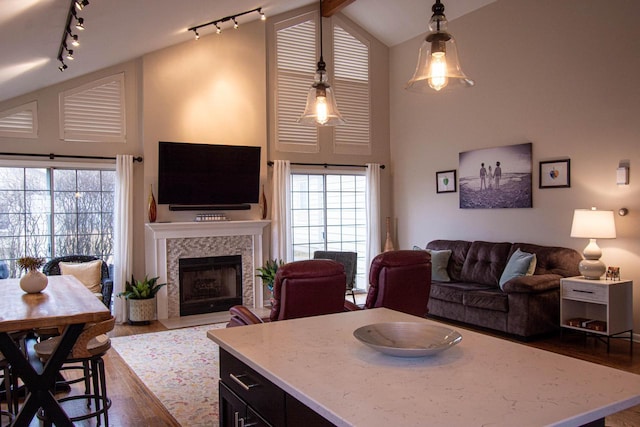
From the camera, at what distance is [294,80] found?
320 inches

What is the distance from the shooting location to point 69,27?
174 inches

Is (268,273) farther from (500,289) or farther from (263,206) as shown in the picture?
(500,289)

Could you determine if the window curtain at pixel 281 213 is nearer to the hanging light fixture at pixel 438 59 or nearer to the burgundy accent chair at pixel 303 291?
the burgundy accent chair at pixel 303 291

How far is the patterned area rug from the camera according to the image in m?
3.78

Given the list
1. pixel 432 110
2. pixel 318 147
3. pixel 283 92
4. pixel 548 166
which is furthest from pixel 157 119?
pixel 548 166

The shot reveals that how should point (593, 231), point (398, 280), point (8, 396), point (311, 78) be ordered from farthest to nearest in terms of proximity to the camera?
point (311, 78), point (593, 231), point (398, 280), point (8, 396)

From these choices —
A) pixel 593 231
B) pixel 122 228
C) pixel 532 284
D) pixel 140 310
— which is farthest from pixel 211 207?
pixel 593 231

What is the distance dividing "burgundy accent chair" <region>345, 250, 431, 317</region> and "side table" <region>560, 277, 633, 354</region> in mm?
2180

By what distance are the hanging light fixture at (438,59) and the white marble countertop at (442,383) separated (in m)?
1.41

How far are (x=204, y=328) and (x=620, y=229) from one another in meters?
5.00

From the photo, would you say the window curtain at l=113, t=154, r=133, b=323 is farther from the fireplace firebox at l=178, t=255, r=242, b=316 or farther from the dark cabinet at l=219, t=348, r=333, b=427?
the dark cabinet at l=219, t=348, r=333, b=427

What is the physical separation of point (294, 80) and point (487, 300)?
14.8ft

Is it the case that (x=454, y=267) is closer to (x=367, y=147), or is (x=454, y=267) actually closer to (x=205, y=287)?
(x=367, y=147)

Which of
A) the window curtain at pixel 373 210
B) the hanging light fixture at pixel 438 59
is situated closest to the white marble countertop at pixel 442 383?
the hanging light fixture at pixel 438 59
